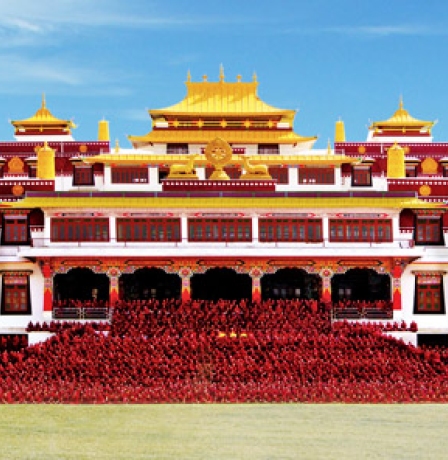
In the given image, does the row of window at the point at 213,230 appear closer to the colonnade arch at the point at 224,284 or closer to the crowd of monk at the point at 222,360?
the colonnade arch at the point at 224,284

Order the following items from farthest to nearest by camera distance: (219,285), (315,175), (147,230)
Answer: (315,175)
(219,285)
(147,230)

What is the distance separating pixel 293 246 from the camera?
45125 millimetres

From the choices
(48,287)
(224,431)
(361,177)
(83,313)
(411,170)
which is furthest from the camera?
(411,170)

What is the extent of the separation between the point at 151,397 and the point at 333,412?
216 inches

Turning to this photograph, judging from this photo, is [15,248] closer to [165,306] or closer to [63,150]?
[165,306]

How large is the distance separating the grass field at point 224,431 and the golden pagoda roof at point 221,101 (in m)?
25.3

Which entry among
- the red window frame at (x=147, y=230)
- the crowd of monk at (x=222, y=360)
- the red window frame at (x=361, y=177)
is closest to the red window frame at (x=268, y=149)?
the red window frame at (x=361, y=177)

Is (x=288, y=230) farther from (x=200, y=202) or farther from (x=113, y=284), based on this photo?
(x=113, y=284)

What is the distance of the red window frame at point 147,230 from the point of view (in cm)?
4534

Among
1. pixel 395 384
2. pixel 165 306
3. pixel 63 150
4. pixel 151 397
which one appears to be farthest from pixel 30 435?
pixel 63 150

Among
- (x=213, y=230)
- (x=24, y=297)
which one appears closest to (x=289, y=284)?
(x=213, y=230)

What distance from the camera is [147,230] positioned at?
4541cm

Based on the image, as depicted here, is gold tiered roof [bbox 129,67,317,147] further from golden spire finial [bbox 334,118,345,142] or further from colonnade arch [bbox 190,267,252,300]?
colonnade arch [bbox 190,267,252,300]

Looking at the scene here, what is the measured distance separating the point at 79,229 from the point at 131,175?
8091mm
